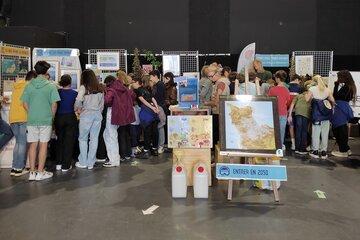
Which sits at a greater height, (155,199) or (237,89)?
(237,89)

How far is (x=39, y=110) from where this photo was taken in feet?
16.9

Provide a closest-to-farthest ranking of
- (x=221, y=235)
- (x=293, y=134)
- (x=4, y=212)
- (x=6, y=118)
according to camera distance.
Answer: (x=221, y=235), (x=4, y=212), (x=6, y=118), (x=293, y=134)

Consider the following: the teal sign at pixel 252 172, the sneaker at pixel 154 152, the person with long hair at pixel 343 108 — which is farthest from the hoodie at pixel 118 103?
the person with long hair at pixel 343 108

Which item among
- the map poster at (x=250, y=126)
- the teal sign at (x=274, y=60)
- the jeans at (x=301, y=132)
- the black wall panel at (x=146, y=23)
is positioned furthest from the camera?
the black wall panel at (x=146, y=23)

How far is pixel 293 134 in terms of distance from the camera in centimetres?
761

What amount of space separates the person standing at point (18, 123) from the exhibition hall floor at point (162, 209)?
24 cm

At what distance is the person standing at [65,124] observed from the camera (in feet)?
18.5

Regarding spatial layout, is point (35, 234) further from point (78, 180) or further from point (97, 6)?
point (97, 6)

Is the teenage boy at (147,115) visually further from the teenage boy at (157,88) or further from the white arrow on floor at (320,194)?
the white arrow on floor at (320,194)

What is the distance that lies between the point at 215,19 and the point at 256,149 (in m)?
7.23

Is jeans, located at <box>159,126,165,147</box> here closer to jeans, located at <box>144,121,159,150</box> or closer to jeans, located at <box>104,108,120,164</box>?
jeans, located at <box>144,121,159,150</box>

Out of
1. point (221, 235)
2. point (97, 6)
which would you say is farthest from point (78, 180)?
point (97, 6)

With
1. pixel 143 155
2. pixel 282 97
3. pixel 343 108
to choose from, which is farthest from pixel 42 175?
pixel 343 108

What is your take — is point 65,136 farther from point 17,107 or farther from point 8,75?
point 8,75
